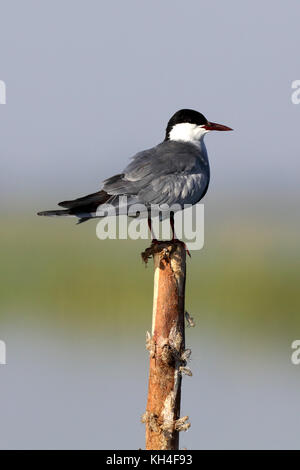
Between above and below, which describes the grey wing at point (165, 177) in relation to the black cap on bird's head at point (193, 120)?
below

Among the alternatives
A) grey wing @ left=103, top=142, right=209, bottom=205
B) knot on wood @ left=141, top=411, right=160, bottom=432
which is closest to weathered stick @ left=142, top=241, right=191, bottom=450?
knot on wood @ left=141, top=411, right=160, bottom=432

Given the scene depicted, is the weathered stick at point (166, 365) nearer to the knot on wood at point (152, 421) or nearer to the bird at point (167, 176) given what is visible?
the knot on wood at point (152, 421)

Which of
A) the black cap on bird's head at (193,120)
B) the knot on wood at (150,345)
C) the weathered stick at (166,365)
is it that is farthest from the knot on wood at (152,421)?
the black cap on bird's head at (193,120)

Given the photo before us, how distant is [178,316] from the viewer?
6988mm

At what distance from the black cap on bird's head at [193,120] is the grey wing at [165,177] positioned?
0.97 ft

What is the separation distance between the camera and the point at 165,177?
832cm

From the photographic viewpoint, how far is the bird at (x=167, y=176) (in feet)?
25.9

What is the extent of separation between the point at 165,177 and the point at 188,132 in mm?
850

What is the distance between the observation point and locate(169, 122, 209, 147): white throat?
902 centimetres

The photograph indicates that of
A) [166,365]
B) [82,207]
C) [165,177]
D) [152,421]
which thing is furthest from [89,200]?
[152,421]

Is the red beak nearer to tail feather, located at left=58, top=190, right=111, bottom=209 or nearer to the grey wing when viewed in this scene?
the grey wing

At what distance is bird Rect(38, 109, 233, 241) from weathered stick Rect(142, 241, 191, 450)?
40.6 inches
